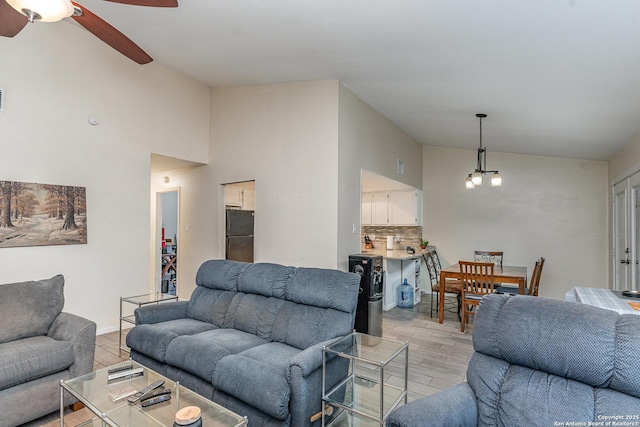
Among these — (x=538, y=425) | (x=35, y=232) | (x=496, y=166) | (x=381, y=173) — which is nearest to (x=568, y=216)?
(x=496, y=166)

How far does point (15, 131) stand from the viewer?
3605mm

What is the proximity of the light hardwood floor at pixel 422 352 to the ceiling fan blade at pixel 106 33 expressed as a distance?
2691mm

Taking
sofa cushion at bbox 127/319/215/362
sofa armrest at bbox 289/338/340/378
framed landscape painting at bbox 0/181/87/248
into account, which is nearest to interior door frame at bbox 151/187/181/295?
framed landscape painting at bbox 0/181/87/248

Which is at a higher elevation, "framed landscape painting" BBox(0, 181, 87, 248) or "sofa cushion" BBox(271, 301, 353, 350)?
"framed landscape painting" BBox(0, 181, 87, 248)

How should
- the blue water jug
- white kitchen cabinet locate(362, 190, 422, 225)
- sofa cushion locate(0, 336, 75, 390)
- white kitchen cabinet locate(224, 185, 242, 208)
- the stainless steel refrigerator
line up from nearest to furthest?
sofa cushion locate(0, 336, 75, 390), the stainless steel refrigerator, white kitchen cabinet locate(224, 185, 242, 208), the blue water jug, white kitchen cabinet locate(362, 190, 422, 225)

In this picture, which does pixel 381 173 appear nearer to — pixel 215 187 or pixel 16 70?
pixel 215 187

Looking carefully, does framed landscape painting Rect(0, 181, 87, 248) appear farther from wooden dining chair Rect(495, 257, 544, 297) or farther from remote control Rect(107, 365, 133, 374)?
wooden dining chair Rect(495, 257, 544, 297)

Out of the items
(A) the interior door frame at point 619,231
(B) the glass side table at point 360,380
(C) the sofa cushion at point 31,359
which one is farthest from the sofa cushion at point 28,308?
(A) the interior door frame at point 619,231

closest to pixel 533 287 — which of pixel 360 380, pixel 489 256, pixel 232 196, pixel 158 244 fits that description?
pixel 489 256

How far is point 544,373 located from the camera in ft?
4.91

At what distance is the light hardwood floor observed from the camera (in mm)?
2850

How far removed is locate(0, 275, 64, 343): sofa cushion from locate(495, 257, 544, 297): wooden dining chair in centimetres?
513

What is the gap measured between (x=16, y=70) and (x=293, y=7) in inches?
126

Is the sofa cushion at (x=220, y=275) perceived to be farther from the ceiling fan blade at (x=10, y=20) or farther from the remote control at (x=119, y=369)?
the ceiling fan blade at (x=10, y=20)
